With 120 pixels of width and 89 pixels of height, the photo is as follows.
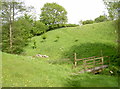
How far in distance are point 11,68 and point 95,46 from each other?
19898mm

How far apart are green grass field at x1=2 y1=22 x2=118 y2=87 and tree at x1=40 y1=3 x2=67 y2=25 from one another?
1544 cm

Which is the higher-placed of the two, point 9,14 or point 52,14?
point 52,14

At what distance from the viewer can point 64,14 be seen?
5662cm

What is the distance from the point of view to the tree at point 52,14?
5297 centimetres

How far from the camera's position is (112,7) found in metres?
14.5

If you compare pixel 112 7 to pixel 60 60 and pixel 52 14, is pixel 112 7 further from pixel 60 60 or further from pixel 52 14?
pixel 52 14

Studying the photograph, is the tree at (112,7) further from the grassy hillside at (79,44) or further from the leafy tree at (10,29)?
the leafy tree at (10,29)

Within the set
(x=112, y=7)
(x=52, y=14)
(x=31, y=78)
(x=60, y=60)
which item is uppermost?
(x=52, y=14)

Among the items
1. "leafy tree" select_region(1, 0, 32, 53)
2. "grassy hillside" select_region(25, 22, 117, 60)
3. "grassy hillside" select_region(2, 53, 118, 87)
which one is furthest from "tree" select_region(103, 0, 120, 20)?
"leafy tree" select_region(1, 0, 32, 53)

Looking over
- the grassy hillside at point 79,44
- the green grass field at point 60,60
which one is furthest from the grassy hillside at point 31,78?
the grassy hillside at point 79,44

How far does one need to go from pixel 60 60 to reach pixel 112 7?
11.1 meters

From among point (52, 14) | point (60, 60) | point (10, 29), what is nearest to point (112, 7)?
point (60, 60)

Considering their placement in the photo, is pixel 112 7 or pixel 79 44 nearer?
pixel 112 7

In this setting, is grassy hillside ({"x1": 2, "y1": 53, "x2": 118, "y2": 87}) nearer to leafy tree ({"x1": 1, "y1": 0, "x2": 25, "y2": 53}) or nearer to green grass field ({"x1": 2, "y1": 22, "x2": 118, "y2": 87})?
green grass field ({"x1": 2, "y1": 22, "x2": 118, "y2": 87})
